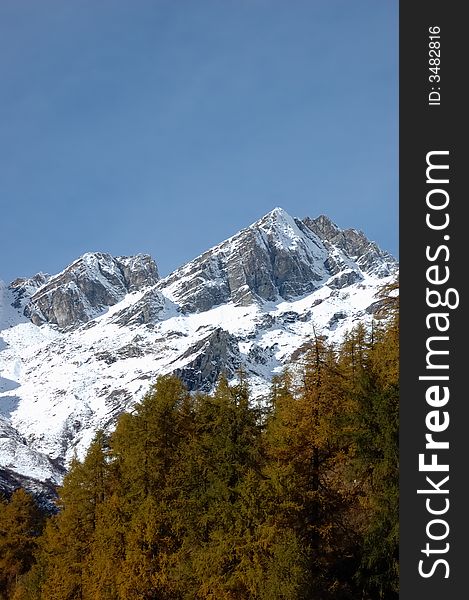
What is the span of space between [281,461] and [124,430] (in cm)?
723

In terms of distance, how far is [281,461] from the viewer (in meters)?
20.0

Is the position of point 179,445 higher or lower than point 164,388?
lower

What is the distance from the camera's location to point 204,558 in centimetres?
1898

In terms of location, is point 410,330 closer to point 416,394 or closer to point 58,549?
point 416,394

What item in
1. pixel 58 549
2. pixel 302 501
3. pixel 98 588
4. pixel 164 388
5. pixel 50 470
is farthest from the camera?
pixel 50 470

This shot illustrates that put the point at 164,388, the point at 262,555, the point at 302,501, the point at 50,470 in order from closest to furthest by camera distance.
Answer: the point at 262,555
the point at 302,501
the point at 164,388
the point at 50,470

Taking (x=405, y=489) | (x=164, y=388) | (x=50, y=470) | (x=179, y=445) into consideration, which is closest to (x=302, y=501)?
(x=179, y=445)

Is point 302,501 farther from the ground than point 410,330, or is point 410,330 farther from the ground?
point 410,330

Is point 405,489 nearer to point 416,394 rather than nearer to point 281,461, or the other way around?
point 416,394

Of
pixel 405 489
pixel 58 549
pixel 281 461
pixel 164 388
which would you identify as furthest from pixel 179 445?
pixel 405 489

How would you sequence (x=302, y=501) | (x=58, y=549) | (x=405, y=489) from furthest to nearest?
(x=58, y=549)
(x=302, y=501)
(x=405, y=489)

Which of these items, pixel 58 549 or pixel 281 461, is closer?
pixel 281 461

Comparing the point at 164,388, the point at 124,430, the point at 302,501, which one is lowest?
the point at 302,501

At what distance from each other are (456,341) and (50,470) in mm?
191026
